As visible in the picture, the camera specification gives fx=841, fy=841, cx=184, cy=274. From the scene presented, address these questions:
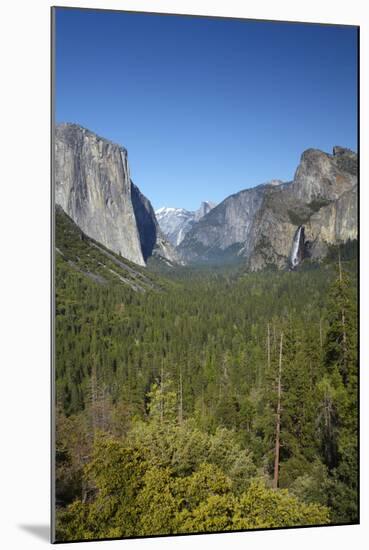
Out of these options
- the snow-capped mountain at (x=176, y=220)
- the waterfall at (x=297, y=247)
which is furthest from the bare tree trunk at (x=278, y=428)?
the snow-capped mountain at (x=176, y=220)

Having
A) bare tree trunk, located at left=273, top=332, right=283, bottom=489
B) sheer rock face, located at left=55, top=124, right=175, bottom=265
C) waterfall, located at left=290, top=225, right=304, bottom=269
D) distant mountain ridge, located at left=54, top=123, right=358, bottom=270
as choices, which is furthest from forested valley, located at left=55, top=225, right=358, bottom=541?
sheer rock face, located at left=55, top=124, right=175, bottom=265

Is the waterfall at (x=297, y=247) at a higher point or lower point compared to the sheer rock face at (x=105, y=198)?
lower

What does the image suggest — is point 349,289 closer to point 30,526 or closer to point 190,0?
point 190,0

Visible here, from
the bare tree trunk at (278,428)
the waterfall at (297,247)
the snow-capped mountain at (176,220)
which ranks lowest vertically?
the bare tree trunk at (278,428)

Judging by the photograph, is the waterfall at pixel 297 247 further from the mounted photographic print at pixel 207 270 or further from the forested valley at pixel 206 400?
the forested valley at pixel 206 400

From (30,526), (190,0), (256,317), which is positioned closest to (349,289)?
(256,317)
